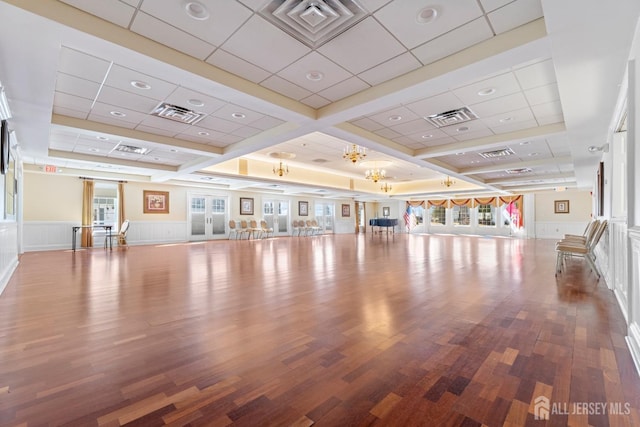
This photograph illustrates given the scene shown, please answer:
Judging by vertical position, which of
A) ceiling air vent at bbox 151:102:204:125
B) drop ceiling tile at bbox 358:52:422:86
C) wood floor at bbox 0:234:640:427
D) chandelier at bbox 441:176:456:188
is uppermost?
drop ceiling tile at bbox 358:52:422:86

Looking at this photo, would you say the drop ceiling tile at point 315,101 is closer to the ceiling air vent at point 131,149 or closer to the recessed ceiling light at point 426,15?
the recessed ceiling light at point 426,15

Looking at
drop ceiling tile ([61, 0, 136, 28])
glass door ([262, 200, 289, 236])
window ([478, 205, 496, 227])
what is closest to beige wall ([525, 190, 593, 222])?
window ([478, 205, 496, 227])

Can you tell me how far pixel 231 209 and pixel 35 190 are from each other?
6877 mm

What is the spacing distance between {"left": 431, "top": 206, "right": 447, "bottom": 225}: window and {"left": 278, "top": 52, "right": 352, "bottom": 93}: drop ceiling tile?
1695 cm

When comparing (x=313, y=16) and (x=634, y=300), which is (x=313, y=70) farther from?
(x=634, y=300)

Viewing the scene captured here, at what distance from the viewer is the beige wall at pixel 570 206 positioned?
1471 centimetres

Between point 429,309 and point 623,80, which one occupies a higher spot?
point 623,80

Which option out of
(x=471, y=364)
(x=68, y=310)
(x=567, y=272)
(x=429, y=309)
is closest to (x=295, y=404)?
(x=471, y=364)

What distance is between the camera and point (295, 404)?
155 cm

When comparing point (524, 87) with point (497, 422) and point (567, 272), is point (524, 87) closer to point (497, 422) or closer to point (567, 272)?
point (567, 272)

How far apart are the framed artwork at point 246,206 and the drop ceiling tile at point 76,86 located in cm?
1075

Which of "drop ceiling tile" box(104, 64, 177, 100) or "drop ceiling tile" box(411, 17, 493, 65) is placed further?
"drop ceiling tile" box(104, 64, 177, 100)

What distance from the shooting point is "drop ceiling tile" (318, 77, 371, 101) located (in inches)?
147

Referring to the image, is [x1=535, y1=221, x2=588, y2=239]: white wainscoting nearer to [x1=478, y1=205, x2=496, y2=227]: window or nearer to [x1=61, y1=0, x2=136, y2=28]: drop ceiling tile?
[x1=478, y1=205, x2=496, y2=227]: window
